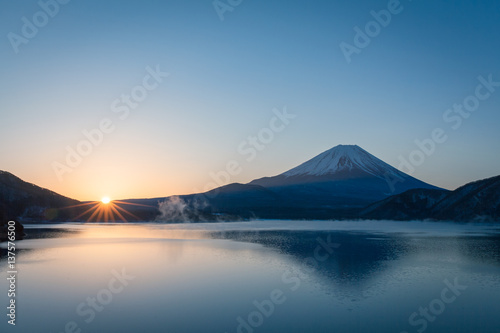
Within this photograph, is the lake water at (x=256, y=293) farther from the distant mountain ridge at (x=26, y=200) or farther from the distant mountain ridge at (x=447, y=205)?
the distant mountain ridge at (x=26, y=200)

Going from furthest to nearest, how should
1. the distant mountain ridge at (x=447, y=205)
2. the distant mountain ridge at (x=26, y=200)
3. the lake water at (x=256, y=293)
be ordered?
the distant mountain ridge at (x=26, y=200), the distant mountain ridge at (x=447, y=205), the lake water at (x=256, y=293)

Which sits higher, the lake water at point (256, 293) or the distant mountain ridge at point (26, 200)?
the distant mountain ridge at point (26, 200)

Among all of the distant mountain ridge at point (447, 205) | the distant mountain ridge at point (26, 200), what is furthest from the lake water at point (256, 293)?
the distant mountain ridge at point (26, 200)

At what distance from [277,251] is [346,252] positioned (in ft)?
21.7

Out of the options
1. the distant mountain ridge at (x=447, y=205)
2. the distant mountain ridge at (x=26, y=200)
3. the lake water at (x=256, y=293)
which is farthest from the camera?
the distant mountain ridge at (x=26, y=200)

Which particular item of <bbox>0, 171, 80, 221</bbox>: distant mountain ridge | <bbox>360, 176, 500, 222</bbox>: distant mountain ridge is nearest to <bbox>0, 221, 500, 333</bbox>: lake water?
<bbox>360, 176, 500, 222</bbox>: distant mountain ridge

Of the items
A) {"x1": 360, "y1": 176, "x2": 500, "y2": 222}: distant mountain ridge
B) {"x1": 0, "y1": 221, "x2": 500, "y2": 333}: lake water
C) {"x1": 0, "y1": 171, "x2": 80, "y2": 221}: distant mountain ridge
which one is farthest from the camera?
{"x1": 0, "y1": 171, "x2": 80, "y2": 221}: distant mountain ridge

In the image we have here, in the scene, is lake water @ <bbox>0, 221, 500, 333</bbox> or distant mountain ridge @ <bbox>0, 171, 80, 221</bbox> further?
distant mountain ridge @ <bbox>0, 171, 80, 221</bbox>

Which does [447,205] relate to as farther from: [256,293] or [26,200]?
[26,200]

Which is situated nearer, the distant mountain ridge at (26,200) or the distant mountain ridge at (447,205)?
the distant mountain ridge at (447,205)

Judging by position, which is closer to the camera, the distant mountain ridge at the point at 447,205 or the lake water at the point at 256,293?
the lake water at the point at 256,293

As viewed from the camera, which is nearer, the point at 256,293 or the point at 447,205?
the point at 256,293

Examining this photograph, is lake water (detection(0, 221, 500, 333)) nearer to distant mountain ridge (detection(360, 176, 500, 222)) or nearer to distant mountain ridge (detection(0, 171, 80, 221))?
distant mountain ridge (detection(360, 176, 500, 222))

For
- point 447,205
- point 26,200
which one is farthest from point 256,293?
point 447,205
